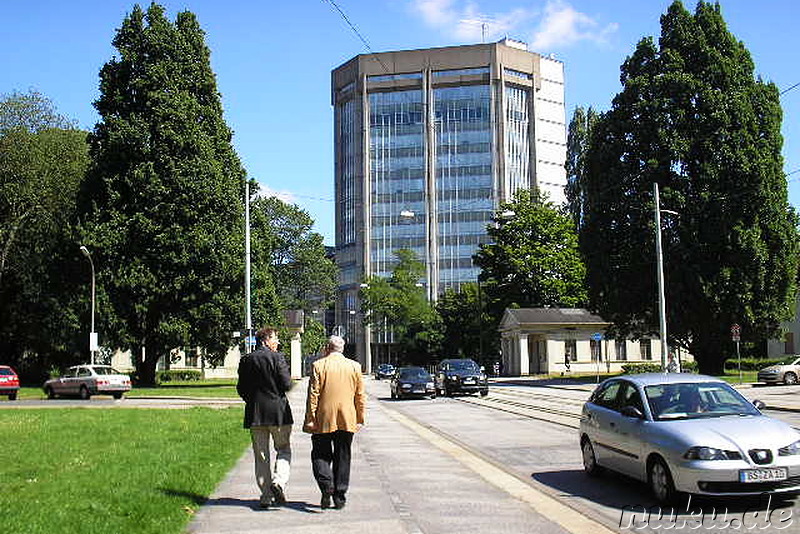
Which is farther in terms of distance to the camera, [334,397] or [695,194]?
[695,194]

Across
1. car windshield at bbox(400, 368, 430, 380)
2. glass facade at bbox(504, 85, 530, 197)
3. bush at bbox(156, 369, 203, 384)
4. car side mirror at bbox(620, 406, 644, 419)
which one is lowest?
bush at bbox(156, 369, 203, 384)

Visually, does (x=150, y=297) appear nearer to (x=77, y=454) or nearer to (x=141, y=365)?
(x=141, y=365)

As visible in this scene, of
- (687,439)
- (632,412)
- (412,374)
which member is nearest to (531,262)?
(412,374)

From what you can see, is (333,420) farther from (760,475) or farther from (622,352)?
(622,352)

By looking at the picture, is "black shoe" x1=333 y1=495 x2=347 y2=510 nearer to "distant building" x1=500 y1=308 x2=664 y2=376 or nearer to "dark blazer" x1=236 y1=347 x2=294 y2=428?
"dark blazer" x1=236 y1=347 x2=294 y2=428

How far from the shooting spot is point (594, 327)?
67750 mm

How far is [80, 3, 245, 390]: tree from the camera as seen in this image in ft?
150

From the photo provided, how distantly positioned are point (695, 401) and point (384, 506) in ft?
12.6

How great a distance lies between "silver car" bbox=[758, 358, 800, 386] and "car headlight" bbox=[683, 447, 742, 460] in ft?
112

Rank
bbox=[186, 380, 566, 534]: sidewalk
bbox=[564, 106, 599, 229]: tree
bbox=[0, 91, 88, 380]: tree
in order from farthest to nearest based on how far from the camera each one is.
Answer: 1. bbox=[564, 106, 599, 229]: tree
2. bbox=[0, 91, 88, 380]: tree
3. bbox=[186, 380, 566, 534]: sidewalk

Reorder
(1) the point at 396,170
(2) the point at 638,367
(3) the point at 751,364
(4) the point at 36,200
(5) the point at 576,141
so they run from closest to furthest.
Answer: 1. (4) the point at 36,200
2. (3) the point at 751,364
3. (2) the point at 638,367
4. (5) the point at 576,141
5. (1) the point at 396,170

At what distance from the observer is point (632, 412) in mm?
10000

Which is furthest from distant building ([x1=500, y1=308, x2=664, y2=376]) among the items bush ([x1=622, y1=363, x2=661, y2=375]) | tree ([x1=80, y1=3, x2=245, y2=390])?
tree ([x1=80, y1=3, x2=245, y2=390])

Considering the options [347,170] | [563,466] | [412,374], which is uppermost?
[347,170]
